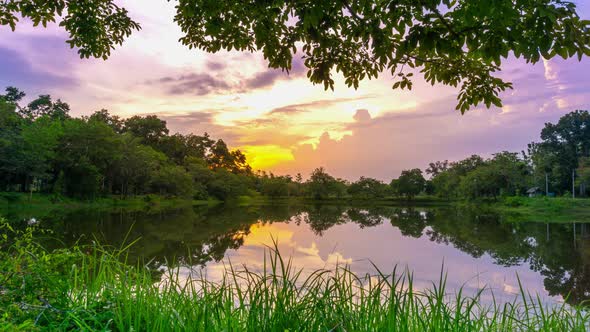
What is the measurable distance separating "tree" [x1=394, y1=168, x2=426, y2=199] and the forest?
137 millimetres

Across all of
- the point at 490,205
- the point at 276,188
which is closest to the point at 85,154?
the point at 276,188

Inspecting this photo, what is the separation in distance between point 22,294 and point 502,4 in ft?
9.80

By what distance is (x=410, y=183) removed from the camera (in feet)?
165

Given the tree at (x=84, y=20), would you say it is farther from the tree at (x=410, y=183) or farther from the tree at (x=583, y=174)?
the tree at (x=410, y=183)

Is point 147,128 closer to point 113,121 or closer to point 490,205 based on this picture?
point 113,121

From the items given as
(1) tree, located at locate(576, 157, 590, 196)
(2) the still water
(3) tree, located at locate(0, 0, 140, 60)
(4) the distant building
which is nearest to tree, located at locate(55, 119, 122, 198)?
(2) the still water

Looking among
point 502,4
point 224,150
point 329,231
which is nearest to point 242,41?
point 502,4

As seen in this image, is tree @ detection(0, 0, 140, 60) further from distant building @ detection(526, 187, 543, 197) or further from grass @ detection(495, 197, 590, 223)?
distant building @ detection(526, 187, 543, 197)

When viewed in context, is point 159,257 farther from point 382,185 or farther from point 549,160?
point 382,185

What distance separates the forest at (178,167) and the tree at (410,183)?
137 millimetres

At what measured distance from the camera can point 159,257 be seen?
324 inches

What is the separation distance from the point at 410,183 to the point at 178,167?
98.7 ft

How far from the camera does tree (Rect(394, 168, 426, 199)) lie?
50.3 meters

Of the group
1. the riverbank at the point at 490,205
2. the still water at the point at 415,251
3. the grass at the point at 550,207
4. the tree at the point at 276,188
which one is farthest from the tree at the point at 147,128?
the grass at the point at 550,207
